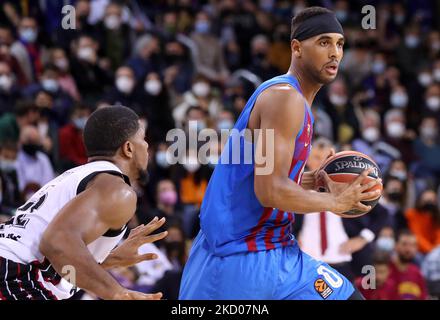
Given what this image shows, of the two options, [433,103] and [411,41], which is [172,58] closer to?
[433,103]

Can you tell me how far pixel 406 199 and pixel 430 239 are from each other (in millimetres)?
693

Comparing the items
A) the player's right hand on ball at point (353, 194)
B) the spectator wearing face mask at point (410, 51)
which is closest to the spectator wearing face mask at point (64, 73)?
the spectator wearing face mask at point (410, 51)

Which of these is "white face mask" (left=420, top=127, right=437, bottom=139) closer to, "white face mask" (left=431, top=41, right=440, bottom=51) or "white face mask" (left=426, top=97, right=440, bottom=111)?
"white face mask" (left=426, top=97, right=440, bottom=111)

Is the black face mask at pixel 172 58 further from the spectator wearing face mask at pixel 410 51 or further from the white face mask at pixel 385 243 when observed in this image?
the white face mask at pixel 385 243

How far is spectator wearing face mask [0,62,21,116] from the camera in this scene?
9.96 m

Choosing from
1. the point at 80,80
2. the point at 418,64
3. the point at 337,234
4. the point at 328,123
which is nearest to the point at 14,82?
the point at 80,80

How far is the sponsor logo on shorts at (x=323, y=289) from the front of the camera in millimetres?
4297

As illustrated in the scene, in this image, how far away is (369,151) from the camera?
11.0 m

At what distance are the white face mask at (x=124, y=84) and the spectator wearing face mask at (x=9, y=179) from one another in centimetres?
206

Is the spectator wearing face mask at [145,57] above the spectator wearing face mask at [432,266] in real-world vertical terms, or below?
above

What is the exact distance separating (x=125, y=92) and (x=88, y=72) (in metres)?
0.59

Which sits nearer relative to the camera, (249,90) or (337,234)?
(337,234)

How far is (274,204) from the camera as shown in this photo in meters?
4.24
